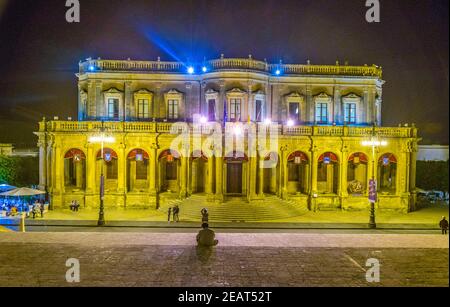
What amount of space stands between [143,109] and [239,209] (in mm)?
15185

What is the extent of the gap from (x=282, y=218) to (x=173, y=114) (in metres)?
15.7

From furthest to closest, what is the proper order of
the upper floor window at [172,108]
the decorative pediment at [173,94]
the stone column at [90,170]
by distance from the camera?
the upper floor window at [172,108]
the decorative pediment at [173,94]
the stone column at [90,170]

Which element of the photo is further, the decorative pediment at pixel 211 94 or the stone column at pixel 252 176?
the decorative pediment at pixel 211 94

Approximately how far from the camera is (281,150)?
36.2 metres

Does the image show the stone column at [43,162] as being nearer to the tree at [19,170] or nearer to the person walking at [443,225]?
the tree at [19,170]

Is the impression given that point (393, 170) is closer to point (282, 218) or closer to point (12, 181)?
point (282, 218)

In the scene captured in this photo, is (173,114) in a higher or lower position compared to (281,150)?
higher

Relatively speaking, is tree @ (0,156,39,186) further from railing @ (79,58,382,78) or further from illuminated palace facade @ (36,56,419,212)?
railing @ (79,58,382,78)

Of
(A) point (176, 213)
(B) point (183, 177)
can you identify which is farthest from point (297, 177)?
(A) point (176, 213)

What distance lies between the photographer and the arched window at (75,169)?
118ft

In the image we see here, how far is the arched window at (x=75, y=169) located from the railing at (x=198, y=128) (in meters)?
2.27

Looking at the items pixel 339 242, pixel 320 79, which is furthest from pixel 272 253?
pixel 320 79

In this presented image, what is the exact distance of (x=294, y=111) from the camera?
130ft

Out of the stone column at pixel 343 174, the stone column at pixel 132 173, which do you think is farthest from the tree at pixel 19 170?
the stone column at pixel 343 174
